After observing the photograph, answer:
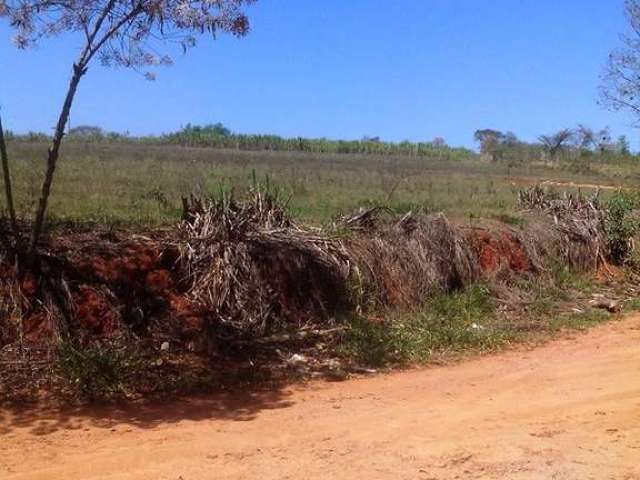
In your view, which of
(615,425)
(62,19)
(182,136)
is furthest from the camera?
(182,136)

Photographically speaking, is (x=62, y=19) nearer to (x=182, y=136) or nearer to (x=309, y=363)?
(x=309, y=363)

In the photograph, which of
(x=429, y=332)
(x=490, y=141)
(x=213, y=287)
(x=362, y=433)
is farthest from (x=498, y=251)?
(x=490, y=141)

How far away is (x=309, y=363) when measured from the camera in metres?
8.35

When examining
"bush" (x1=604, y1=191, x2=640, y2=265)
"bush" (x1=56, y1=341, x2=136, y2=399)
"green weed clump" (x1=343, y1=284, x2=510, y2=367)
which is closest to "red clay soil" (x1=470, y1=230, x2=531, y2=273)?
"green weed clump" (x1=343, y1=284, x2=510, y2=367)

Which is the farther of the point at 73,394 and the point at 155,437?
the point at 73,394

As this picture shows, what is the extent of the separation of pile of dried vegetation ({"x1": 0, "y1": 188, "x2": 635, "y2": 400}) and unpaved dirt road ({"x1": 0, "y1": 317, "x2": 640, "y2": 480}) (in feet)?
3.03

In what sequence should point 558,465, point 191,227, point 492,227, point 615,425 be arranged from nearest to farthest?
point 558,465 < point 615,425 < point 191,227 < point 492,227

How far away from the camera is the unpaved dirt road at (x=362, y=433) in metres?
5.24

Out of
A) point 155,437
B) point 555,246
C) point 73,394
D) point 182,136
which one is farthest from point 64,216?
point 182,136

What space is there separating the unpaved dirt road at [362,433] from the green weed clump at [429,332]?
759 mm

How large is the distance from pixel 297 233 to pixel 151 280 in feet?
7.37

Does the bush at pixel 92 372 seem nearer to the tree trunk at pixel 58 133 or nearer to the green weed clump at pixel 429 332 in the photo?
the tree trunk at pixel 58 133

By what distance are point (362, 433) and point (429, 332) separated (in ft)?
12.5

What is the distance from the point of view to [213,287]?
892 cm
